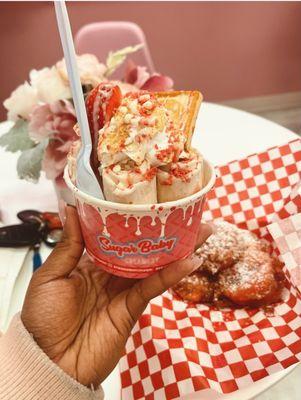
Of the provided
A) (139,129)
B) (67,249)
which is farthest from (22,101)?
(139,129)

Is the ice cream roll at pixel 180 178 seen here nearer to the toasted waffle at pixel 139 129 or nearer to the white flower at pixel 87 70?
the toasted waffle at pixel 139 129

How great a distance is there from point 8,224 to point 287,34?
142 inches

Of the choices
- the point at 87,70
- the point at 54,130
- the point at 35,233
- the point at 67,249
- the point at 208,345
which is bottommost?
the point at 208,345

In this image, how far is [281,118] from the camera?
418 centimetres

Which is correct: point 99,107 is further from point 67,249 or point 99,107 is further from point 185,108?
point 67,249

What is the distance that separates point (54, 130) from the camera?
3.85 ft

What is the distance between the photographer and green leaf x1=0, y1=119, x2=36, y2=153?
1.30 metres

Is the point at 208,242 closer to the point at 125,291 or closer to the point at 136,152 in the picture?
the point at 125,291

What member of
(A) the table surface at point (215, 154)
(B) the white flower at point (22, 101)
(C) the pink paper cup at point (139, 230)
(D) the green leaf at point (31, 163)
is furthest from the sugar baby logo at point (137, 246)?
(B) the white flower at point (22, 101)

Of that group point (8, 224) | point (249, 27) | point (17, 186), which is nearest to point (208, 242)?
point (8, 224)

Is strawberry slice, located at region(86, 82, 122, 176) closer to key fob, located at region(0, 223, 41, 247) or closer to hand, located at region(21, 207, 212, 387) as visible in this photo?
hand, located at region(21, 207, 212, 387)

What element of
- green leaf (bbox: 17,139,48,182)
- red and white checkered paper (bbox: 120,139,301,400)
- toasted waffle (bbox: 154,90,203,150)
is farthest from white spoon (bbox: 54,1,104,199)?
green leaf (bbox: 17,139,48,182)

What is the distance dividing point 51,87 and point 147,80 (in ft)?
0.94

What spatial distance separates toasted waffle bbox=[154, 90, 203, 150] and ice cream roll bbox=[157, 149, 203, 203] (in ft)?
0.17
